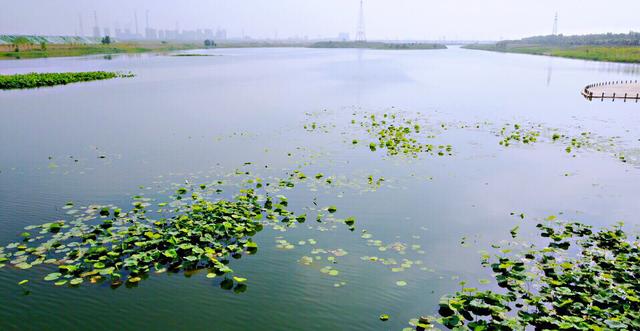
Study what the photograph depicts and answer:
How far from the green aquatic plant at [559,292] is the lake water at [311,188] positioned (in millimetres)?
725

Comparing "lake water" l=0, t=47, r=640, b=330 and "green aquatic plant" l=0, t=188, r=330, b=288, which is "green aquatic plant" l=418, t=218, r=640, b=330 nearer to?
"lake water" l=0, t=47, r=640, b=330

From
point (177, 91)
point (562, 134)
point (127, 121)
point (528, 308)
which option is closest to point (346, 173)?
point (528, 308)

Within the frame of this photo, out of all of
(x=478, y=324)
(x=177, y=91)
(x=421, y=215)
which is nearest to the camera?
(x=478, y=324)

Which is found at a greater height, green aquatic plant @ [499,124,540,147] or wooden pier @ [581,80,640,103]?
wooden pier @ [581,80,640,103]

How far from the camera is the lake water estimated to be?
8.96 m

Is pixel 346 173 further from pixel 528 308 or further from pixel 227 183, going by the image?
pixel 528 308

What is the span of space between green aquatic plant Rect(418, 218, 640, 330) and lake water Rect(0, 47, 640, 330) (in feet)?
2.38

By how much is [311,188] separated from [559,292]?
9032mm

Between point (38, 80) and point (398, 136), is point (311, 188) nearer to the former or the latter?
point (398, 136)

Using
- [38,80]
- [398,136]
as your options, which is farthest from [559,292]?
[38,80]

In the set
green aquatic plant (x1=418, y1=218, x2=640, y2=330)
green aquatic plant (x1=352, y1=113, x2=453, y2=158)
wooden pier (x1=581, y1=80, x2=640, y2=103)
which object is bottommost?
green aquatic plant (x1=418, y1=218, x2=640, y2=330)

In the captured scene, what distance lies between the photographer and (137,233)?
11.4 meters

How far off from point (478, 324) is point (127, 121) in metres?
26.9

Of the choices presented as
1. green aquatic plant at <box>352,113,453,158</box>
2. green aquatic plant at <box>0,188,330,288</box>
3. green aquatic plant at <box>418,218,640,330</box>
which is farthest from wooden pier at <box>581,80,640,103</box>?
green aquatic plant at <box>0,188,330,288</box>
